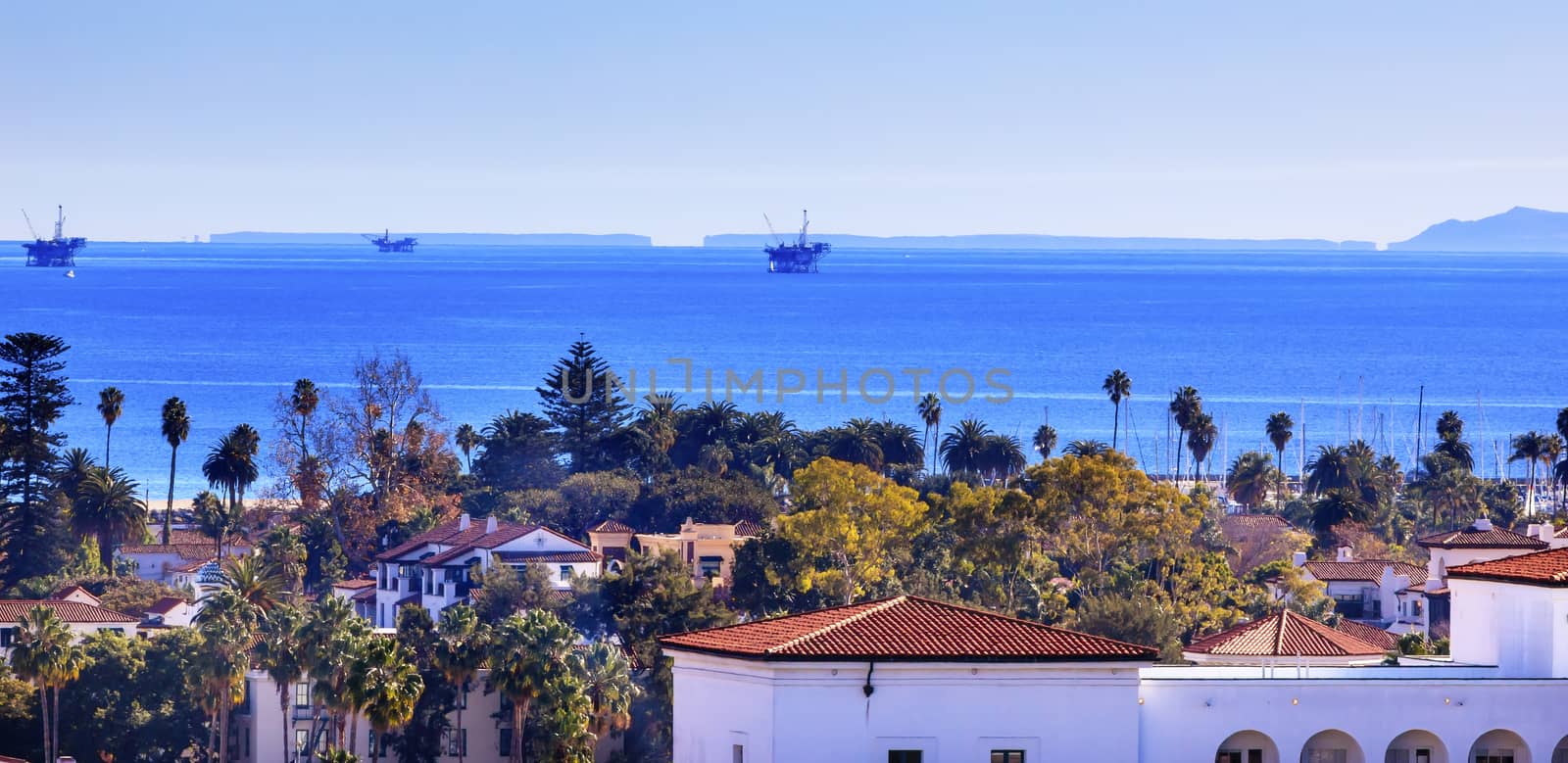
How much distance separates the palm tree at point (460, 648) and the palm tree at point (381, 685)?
6896mm

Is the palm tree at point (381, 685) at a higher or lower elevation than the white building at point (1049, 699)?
lower

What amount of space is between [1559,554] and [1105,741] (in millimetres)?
9995

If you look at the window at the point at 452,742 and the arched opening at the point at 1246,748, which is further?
the window at the point at 452,742

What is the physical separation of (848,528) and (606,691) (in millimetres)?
16794

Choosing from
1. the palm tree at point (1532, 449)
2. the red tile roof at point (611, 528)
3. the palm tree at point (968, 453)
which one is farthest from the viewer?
the palm tree at point (968, 453)

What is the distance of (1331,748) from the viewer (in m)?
36.4

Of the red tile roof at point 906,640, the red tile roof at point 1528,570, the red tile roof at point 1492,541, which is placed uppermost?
the red tile roof at point 1528,570

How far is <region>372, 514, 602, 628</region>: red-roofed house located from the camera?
8200cm

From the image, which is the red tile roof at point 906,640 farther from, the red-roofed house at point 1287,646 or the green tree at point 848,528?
the green tree at point 848,528

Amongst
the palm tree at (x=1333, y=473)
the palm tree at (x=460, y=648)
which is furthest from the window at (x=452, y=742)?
the palm tree at (x=1333, y=473)

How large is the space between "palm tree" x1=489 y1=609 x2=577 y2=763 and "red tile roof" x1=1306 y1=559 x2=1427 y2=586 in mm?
36403

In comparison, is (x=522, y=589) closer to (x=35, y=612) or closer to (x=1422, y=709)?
(x=35, y=612)

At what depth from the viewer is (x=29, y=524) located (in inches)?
3723

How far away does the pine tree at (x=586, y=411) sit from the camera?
11412 centimetres
